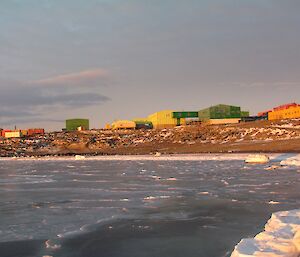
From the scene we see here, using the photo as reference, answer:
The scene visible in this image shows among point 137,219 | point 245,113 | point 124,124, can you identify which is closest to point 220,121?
point 245,113

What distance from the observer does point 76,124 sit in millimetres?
146750

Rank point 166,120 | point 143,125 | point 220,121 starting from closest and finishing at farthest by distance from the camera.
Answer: point 220,121 → point 166,120 → point 143,125

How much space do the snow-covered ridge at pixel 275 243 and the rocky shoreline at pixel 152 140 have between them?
66.8 metres

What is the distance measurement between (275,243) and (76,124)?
142557 millimetres

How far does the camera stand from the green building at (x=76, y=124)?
14538cm

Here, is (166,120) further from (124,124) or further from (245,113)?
(245,113)

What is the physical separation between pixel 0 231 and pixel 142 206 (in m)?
5.26

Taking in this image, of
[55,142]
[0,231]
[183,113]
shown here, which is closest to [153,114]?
[183,113]

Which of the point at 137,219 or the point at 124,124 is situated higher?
the point at 124,124

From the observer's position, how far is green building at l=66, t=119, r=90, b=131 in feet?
477

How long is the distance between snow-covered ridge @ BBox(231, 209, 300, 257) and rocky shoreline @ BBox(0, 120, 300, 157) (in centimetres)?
6681

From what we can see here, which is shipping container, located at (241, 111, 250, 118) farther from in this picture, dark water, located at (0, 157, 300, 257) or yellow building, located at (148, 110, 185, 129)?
dark water, located at (0, 157, 300, 257)

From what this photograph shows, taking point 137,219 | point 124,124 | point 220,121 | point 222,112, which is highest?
point 222,112

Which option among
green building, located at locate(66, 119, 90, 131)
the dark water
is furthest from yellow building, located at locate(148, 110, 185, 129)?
the dark water
